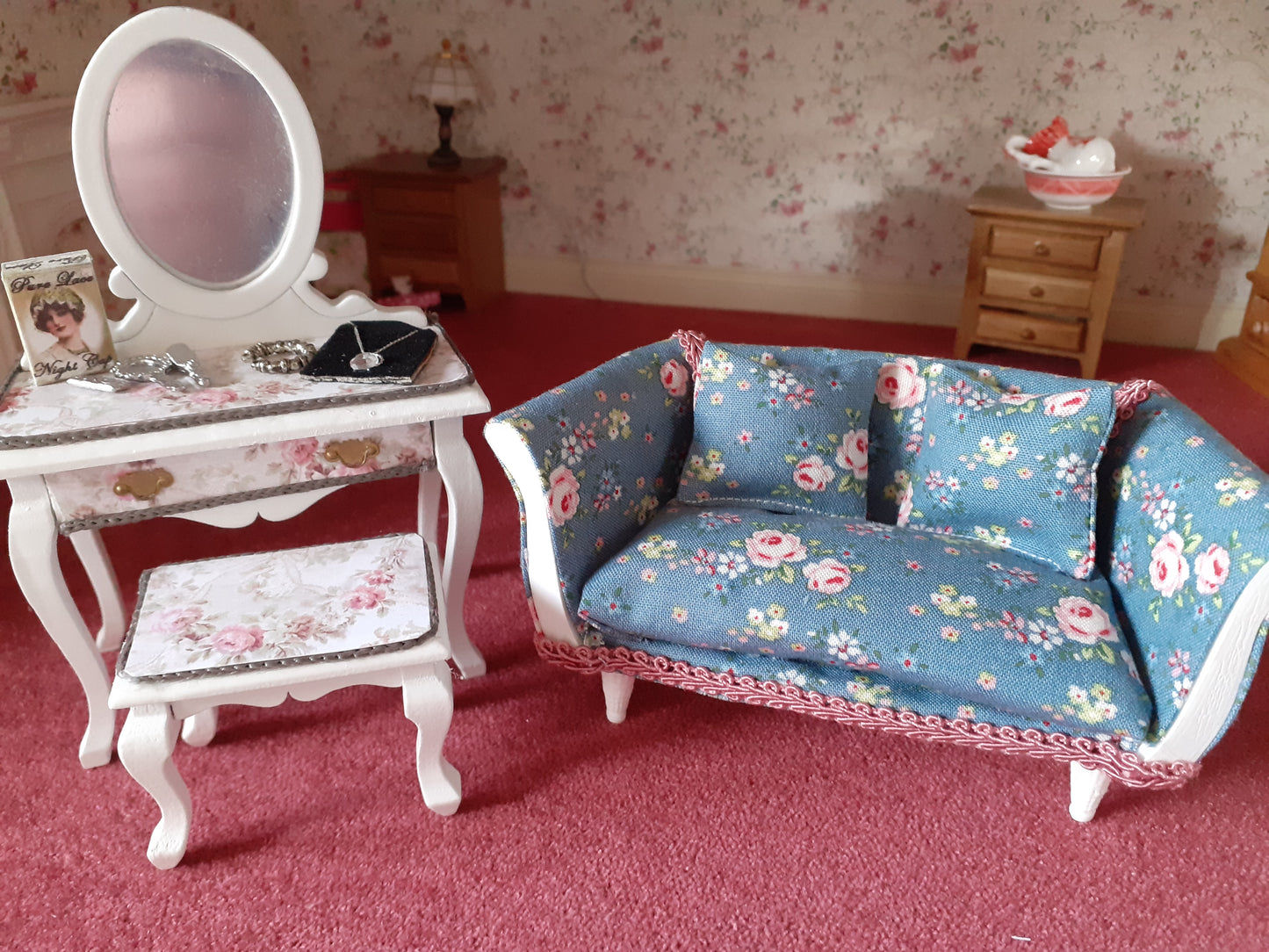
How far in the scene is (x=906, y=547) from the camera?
1.52 meters

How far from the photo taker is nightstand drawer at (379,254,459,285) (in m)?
3.69

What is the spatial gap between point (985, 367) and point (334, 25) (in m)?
3.22

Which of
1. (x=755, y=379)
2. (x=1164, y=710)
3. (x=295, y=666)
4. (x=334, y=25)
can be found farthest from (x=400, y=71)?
(x=1164, y=710)

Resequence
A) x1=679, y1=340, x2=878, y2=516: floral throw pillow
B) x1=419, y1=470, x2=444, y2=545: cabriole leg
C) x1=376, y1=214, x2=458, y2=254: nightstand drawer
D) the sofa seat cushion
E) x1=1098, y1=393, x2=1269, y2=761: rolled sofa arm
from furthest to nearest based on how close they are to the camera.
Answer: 1. x1=376, y1=214, x2=458, y2=254: nightstand drawer
2. x1=419, y1=470, x2=444, y2=545: cabriole leg
3. x1=679, y1=340, x2=878, y2=516: floral throw pillow
4. the sofa seat cushion
5. x1=1098, y1=393, x2=1269, y2=761: rolled sofa arm


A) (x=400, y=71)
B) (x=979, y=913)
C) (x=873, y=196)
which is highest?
(x=400, y=71)

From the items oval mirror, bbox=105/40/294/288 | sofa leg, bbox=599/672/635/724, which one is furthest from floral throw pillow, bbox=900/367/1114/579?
oval mirror, bbox=105/40/294/288

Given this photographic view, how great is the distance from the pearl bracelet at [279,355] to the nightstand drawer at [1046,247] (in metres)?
2.39

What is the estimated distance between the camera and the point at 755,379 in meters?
1.65

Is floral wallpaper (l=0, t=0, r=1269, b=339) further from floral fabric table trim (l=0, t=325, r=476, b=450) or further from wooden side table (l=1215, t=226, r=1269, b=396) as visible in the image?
floral fabric table trim (l=0, t=325, r=476, b=450)

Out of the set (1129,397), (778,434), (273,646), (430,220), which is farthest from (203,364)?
(430,220)

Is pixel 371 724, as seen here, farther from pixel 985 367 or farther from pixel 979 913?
pixel 985 367

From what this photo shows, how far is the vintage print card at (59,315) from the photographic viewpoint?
56.0 inches

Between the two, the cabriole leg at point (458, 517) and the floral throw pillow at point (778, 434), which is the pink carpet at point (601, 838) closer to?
the cabriole leg at point (458, 517)

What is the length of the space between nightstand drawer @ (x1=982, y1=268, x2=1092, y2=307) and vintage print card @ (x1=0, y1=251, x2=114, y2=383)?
269 centimetres
